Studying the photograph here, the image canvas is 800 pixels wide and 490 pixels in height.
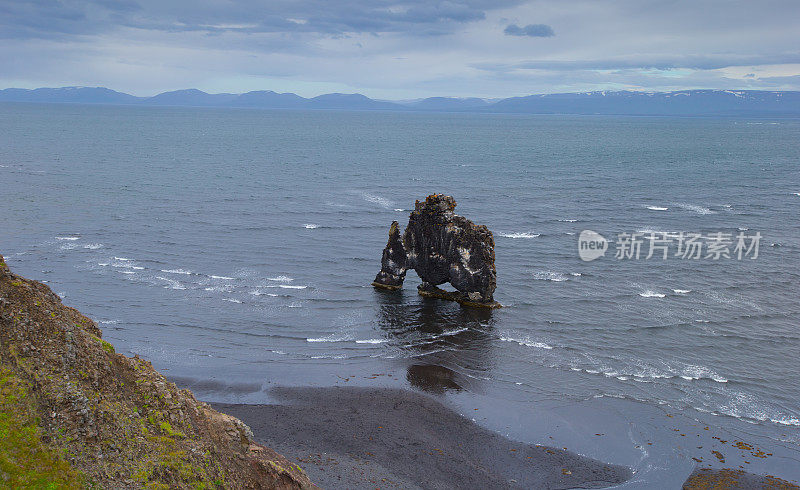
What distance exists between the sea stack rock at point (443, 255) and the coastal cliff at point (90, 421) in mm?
36503

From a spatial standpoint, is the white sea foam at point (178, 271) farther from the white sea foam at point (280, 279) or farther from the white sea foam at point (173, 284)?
the white sea foam at point (280, 279)

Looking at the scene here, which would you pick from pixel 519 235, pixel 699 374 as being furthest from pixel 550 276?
pixel 699 374

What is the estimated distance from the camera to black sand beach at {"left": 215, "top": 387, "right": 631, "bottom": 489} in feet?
106

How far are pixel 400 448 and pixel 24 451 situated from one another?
69.5 ft

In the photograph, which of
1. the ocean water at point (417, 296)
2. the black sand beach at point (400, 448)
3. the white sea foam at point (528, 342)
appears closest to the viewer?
the black sand beach at point (400, 448)

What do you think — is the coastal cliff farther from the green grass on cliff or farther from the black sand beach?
the black sand beach

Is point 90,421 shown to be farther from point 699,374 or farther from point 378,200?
point 378,200

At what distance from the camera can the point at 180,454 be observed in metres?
20.0

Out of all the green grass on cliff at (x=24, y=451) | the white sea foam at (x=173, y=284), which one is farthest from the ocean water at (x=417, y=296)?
the green grass on cliff at (x=24, y=451)

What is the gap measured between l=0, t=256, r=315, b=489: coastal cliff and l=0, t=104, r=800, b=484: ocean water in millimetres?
19362

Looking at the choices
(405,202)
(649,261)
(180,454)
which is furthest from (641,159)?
(180,454)

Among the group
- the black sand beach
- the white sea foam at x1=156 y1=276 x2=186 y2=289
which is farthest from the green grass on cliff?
the white sea foam at x1=156 y1=276 x2=186 y2=289

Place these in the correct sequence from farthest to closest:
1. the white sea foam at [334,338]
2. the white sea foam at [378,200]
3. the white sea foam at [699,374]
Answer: the white sea foam at [378,200]
the white sea foam at [334,338]
the white sea foam at [699,374]

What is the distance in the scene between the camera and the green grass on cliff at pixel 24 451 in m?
17.0
